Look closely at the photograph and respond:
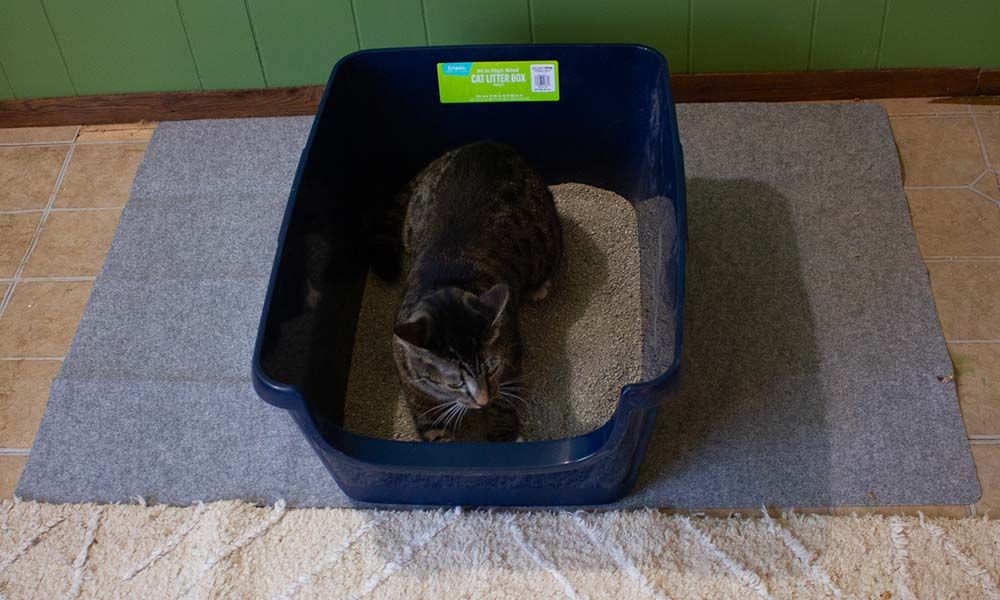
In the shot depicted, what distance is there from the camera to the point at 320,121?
60.1 inches

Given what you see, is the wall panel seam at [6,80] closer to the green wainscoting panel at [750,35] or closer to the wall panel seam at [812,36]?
the green wainscoting panel at [750,35]

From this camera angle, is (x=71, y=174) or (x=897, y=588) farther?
(x=71, y=174)

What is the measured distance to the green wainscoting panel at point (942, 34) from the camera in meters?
1.80

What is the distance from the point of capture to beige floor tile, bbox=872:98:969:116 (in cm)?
190

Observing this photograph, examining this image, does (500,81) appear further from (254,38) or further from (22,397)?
(22,397)

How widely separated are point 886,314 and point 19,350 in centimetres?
156

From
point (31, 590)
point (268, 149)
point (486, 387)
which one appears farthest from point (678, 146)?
point (31, 590)

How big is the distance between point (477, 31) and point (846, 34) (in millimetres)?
770

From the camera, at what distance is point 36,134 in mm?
2072

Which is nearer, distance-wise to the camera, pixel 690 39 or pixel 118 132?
pixel 690 39

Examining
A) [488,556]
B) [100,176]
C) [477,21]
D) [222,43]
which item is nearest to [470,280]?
[488,556]

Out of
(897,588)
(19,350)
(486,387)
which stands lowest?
(897,588)

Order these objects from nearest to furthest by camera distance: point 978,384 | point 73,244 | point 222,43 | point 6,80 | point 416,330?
1. point 416,330
2. point 978,384
3. point 73,244
4. point 222,43
5. point 6,80

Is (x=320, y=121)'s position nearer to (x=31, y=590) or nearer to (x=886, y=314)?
(x=31, y=590)
